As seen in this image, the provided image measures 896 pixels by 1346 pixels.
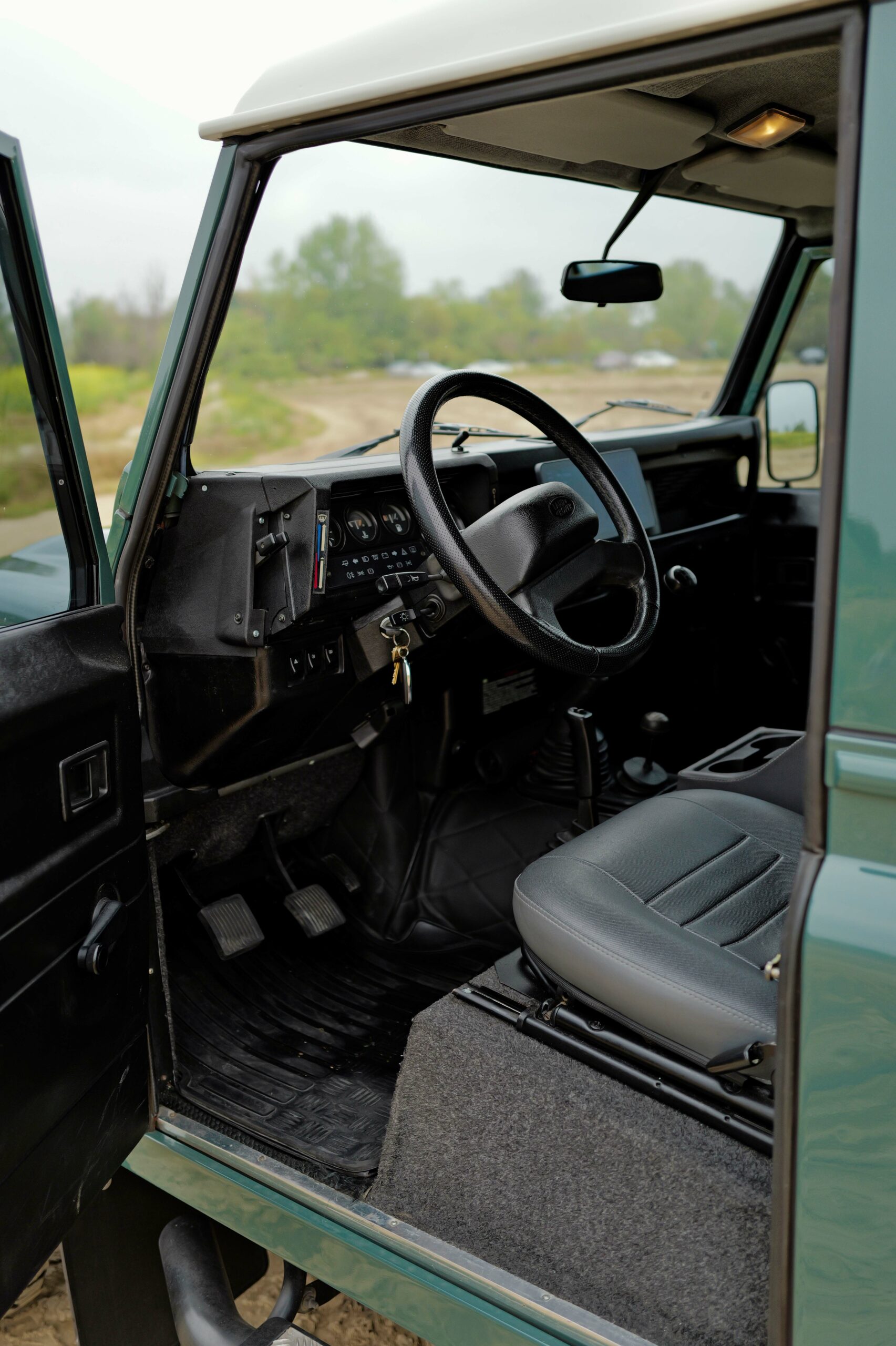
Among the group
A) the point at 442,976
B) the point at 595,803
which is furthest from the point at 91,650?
the point at 595,803

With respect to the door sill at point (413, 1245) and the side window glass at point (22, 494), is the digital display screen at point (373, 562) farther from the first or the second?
the door sill at point (413, 1245)

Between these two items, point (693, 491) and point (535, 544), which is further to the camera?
point (693, 491)

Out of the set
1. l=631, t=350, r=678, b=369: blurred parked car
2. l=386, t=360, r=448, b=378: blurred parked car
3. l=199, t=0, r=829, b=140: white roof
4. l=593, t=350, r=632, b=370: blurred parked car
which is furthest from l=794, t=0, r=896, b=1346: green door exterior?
l=386, t=360, r=448, b=378: blurred parked car

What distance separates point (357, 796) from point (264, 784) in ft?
1.05

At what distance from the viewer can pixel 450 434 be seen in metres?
2.62

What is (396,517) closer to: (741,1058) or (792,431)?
(741,1058)

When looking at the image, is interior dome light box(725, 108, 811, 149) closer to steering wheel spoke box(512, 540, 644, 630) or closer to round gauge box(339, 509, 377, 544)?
steering wheel spoke box(512, 540, 644, 630)

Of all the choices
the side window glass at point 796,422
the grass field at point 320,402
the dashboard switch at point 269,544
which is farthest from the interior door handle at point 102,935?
the grass field at point 320,402

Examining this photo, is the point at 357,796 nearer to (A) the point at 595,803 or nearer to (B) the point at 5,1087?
(A) the point at 595,803

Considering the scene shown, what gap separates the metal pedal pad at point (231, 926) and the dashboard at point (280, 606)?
1.27 feet

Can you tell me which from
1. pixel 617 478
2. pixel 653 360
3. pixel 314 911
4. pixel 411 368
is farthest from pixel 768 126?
pixel 411 368

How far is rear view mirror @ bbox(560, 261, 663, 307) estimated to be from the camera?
2.17 metres

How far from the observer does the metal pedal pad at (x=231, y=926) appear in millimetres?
2443

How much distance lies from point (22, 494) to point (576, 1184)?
1.20 m
